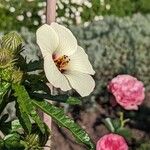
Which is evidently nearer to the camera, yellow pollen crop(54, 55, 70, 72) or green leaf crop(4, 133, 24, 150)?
yellow pollen crop(54, 55, 70, 72)

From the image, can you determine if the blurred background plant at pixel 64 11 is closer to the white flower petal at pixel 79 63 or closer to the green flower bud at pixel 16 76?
the white flower petal at pixel 79 63

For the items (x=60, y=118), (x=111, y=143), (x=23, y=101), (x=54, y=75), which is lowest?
(x=111, y=143)

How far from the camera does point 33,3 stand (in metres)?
6.08

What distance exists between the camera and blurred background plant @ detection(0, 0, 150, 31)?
5840 millimetres

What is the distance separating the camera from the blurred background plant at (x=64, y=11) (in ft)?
19.2

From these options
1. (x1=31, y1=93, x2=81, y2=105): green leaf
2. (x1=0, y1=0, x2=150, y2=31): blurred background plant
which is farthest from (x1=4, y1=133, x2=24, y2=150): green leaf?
(x1=0, y1=0, x2=150, y2=31): blurred background plant

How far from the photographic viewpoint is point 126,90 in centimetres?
430

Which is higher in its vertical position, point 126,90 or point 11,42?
point 11,42

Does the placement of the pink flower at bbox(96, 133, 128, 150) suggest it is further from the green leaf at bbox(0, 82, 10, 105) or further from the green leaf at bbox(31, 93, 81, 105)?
the green leaf at bbox(0, 82, 10, 105)

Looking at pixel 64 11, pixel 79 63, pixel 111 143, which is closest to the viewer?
pixel 79 63

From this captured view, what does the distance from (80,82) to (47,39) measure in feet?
0.52

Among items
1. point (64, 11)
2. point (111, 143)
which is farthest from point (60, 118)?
point (64, 11)

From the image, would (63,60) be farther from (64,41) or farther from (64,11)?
(64,11)

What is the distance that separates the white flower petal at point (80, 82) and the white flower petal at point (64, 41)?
0.24ft
